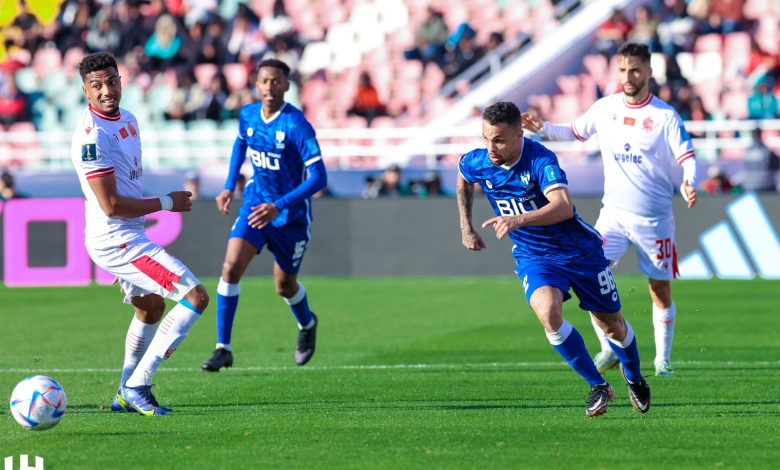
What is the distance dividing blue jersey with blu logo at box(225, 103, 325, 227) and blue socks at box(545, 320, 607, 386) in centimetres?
349

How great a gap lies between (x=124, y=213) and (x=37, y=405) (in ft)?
4.48

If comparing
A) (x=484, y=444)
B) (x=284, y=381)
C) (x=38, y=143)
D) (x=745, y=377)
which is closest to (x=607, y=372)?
(x=745, y=377)

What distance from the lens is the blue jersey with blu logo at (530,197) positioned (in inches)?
323

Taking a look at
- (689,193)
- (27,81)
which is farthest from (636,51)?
(27,81)

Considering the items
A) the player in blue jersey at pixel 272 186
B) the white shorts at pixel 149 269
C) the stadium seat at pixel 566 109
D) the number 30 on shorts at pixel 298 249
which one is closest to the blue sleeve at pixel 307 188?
the player in blue jersey at pixel 272 186

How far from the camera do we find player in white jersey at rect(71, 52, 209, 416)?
847 centimetres

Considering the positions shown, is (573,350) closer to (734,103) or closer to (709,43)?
(734,103)

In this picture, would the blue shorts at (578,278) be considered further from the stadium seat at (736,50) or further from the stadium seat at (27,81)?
the stadium seat at (27,81)

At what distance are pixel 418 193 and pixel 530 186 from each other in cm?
1407

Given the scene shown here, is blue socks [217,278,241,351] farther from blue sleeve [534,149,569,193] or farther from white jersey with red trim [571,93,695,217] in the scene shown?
blue sleeve [534,149,569,193]

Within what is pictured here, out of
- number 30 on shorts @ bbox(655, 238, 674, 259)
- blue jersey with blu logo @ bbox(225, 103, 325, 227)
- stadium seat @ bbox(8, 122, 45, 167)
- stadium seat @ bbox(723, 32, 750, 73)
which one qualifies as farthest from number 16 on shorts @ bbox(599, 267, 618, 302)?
stadium seat @ bbox(8, 122, 45, 167)

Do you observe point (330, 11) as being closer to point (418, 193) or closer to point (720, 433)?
point (418, 193)

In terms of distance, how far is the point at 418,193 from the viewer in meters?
22.3

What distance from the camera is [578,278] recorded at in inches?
328
